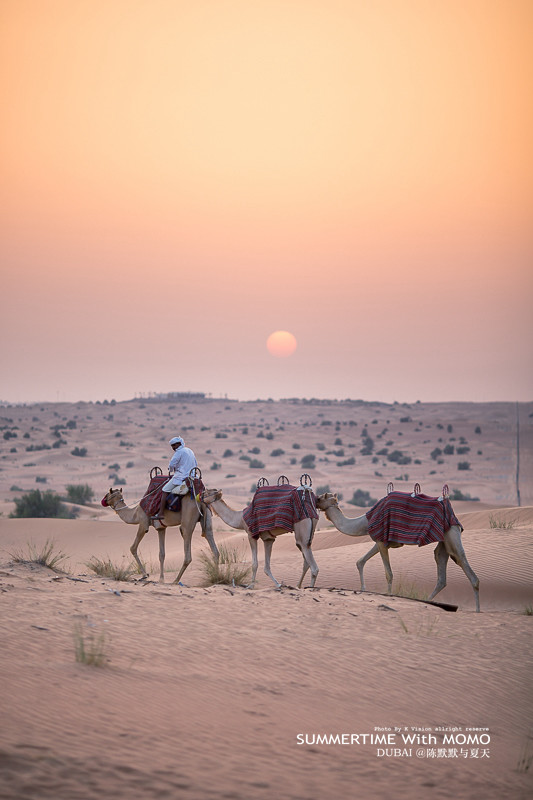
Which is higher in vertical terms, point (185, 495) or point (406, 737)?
point (185, 495)

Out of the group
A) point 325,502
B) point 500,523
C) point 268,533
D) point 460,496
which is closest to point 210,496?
point 268,533

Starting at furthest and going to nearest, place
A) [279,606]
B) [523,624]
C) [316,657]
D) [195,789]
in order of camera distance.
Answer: [523,624], [279,606], [316,657], [195,789]

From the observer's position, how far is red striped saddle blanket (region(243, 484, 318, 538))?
14.1 metres

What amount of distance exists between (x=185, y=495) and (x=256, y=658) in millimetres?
7441

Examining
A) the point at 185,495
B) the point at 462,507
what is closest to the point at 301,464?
the point at 462,507

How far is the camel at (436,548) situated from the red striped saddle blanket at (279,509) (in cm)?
56

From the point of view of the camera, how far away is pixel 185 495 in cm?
1549

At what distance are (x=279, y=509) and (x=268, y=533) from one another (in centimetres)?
71

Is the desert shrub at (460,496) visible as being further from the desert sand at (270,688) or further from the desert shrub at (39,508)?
the desert sand at (270,688)

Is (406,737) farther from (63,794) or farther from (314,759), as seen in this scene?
(63,794)

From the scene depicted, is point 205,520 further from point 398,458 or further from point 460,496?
point 398,458

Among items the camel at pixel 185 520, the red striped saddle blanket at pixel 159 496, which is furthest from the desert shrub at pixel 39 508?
the red striped saddle blanket at pixel 159 496

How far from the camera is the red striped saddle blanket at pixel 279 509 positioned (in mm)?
14133

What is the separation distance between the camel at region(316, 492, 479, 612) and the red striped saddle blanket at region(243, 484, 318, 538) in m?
0.56
